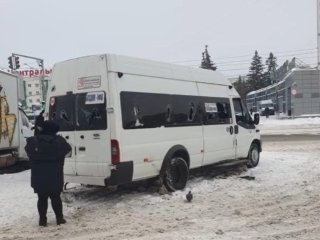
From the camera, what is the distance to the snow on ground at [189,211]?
22.9 ft

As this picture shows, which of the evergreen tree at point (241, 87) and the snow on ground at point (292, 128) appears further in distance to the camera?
the evergreen tree at point (241, 87)

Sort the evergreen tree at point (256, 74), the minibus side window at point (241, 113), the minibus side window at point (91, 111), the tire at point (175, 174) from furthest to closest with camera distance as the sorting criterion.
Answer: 1. the evergreen tree at point (256, 74)
2. the minibus side window at point (241, 113)
3. the tire at point (175, 174)
4. the minibus side window at point (91, 111)

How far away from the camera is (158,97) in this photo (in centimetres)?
974

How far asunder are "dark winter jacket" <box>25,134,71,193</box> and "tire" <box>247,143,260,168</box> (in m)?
6.56

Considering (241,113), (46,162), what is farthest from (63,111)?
(241,113)

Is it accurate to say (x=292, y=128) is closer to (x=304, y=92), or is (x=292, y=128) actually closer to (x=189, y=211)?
(x=304, y=92)

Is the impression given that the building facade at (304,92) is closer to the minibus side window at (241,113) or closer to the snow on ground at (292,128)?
the snow on ground at (292,128)

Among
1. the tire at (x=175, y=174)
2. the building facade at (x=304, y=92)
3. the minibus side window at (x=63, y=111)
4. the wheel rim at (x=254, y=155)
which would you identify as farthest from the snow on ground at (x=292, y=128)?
the minibus side window at (x=63, y=111)

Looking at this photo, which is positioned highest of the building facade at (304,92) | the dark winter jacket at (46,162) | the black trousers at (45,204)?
the building facade at (304,92)

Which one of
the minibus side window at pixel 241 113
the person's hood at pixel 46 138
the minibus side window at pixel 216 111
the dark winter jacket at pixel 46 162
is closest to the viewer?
the dark winter jacket at pixel 46 162

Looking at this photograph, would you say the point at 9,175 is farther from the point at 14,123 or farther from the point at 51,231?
the point at 51,231

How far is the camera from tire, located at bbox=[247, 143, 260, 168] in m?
13.1

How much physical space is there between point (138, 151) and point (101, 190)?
1.73 metres

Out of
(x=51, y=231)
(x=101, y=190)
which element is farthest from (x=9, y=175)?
(x=51, y=231)
